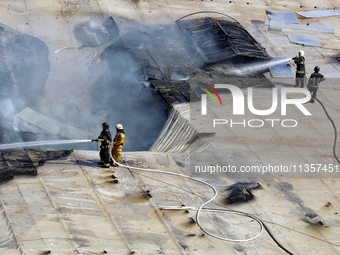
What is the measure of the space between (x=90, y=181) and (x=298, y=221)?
15.6 ft

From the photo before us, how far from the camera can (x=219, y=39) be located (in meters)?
17.4

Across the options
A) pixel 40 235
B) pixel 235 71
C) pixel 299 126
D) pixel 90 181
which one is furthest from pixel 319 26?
pixel 40 235

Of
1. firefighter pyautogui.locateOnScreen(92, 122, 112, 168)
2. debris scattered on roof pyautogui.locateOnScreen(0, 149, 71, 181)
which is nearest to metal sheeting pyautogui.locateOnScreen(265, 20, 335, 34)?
firefighter pyautogui.locateOnScreen(92, 122, 112, 168)

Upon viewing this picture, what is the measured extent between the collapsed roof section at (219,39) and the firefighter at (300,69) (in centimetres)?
229

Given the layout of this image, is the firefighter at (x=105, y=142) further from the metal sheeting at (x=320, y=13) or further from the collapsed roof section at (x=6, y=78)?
the metal sheeting at (x=320, y=13)

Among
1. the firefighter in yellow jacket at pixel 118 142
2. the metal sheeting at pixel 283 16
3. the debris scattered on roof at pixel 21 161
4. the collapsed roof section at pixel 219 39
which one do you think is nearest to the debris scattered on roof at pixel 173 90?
the collapsed roof section at pixel 219 39

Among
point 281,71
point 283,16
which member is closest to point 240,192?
point 281,71

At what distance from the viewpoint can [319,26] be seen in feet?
67.3

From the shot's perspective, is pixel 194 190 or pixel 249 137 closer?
pixel 194 190

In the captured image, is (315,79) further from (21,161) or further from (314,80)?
(21,161)

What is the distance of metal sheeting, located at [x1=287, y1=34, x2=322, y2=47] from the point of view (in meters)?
18.8

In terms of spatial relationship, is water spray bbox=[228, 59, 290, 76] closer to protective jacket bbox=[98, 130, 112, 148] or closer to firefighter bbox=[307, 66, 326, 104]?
firefighter bbox=[307, 66, 326, 104]

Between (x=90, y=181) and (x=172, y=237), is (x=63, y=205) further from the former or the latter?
(x=172, y=237)

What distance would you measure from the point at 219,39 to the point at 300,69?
4121mm
